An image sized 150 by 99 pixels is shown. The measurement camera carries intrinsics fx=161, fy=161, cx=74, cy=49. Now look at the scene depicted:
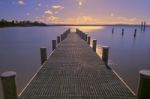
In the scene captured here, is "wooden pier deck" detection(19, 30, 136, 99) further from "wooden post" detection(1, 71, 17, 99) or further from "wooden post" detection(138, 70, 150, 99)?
"wooden post" detection(138, 70, 150, 99)

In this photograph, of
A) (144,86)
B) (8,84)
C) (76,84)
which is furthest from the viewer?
(76,84)

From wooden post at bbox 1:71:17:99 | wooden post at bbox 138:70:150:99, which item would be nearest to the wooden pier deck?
wooden post at bbox 1:71:17:99

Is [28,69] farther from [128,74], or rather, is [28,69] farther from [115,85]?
[115,85]

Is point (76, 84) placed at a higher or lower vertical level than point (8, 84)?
lower

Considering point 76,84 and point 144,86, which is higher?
point 144,86

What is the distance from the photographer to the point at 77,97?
5.75m

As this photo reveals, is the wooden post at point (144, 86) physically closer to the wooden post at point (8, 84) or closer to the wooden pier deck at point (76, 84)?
the wooden pier deck at point (76, 84)

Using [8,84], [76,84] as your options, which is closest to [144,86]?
[76,84]

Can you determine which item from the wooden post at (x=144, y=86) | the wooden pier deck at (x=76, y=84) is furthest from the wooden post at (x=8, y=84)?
the wooden post at (x=144, y=86)

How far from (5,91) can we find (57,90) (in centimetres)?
193

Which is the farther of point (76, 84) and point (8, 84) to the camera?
point (76, 84)

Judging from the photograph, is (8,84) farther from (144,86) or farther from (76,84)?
(144,86)

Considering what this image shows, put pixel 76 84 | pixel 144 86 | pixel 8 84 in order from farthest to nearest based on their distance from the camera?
pixel 76 84 → pixel 8 84 → pixel 144 86

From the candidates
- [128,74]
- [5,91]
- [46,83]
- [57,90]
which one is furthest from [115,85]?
[128,74]
